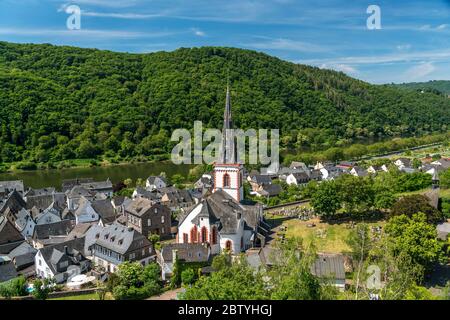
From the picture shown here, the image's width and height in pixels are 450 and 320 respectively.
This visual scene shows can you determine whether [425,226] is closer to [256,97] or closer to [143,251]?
[143,251]

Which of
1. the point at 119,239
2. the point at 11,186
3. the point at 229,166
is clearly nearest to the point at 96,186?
the point at 11,186

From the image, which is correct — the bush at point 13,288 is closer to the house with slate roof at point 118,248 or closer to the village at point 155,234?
the village at point 155,234

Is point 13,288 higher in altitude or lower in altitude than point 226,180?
lower

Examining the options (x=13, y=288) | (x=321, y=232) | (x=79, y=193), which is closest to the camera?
(x=13, y=288)

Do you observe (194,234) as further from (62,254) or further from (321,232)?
(321,232)

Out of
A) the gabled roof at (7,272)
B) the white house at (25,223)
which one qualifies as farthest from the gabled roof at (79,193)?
the gabled roof at (7,272)

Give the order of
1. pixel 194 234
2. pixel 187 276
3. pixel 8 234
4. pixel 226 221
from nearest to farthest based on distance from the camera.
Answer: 1. pixel 187 276
2. pixel 226 221
3. pixel 194 234
4. pixel 8 234
